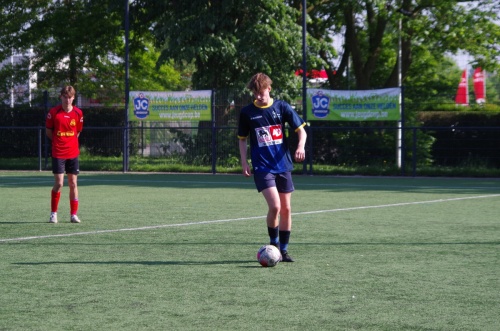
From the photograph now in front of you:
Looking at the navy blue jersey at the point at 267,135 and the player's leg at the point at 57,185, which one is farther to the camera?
the player's leg at the point at 57,185

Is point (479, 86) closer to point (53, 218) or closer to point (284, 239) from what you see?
point (53, 218)

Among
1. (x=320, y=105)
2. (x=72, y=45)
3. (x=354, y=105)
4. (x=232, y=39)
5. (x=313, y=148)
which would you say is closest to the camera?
(x=354, y=105)

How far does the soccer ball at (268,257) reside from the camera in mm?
8742

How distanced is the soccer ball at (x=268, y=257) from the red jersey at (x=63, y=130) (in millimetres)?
5407

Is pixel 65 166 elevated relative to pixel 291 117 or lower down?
lower down

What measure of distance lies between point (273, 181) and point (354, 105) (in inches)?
713

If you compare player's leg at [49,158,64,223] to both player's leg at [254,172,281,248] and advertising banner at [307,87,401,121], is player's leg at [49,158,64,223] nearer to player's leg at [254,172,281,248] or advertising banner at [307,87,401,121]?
player's leg at [254,172,281,248]

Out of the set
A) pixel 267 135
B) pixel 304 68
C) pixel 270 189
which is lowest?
pixel 270 189

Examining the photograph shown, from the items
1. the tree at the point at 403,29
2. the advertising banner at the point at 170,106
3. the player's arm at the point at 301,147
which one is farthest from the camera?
the tree at the point at 403,29

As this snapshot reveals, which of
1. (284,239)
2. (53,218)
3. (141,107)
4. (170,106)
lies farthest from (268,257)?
(141,107)

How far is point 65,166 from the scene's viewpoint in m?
13.5

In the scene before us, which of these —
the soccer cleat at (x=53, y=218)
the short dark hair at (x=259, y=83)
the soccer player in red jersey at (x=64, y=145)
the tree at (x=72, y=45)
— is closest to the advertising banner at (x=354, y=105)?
the tree at (x=72, y=45)

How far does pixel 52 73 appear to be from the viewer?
4050 centimetres

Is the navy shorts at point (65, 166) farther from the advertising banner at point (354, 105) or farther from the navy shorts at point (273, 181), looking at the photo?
the advertising banner at point (354, 105)
